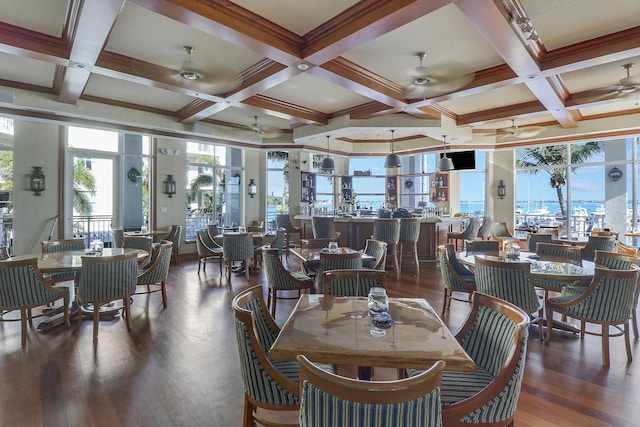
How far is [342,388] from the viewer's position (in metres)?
1.04

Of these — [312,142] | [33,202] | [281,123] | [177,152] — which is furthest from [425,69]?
[33,202]

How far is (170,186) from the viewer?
796cm

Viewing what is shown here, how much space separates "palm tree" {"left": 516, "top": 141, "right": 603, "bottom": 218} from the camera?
876 cm

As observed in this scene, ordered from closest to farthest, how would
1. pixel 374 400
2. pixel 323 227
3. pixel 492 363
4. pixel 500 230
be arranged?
pixel 374 400 < pixel 492 363 < pixel 323 227 < pixel 500 230

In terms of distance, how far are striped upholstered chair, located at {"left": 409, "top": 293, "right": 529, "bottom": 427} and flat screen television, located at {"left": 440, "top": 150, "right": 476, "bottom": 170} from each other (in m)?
8.52

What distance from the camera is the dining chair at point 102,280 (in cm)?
326

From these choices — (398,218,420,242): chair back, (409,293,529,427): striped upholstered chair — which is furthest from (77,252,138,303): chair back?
(398,218,420,242): chair back

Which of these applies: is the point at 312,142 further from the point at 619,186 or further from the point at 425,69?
the point at 619,186

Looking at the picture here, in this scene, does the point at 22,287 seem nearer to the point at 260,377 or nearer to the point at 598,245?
the point at 260,377

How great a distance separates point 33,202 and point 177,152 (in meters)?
2.93

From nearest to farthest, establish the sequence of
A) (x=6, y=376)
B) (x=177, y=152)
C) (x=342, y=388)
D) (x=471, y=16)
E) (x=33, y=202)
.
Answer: (x=342, y=388) → (x=6, y=376) → (x=471, y=16) → (x=33, y=202) → (x=177, y=152)

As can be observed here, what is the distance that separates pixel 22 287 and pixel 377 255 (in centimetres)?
364

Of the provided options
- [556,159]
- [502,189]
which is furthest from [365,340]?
[556,159]

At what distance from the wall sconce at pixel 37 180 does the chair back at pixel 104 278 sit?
4.06m
